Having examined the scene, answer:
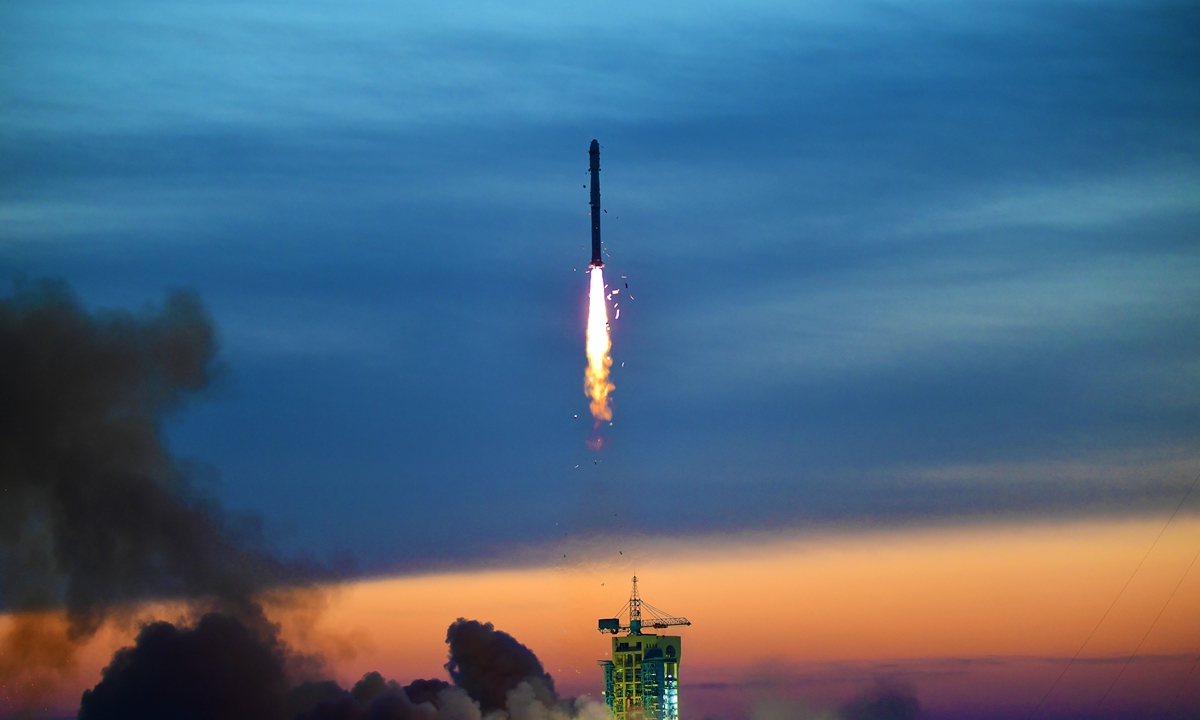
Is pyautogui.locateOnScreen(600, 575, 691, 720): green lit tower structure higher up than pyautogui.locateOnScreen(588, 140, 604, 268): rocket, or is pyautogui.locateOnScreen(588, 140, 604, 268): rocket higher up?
pyautogui.locateOnScreen(588, 140, 604, 268): rocket

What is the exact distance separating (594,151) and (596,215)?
165 inches

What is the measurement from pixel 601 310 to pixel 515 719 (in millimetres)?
28069

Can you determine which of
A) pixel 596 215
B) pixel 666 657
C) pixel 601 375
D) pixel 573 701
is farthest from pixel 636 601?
pixel 596 215

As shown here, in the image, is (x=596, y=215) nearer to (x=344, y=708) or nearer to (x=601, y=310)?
(x=601, y=310)

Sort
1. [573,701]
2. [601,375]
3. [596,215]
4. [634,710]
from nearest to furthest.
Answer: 1. [596,215]
2. [601,375]
3. [573,701]
4. [634,710]

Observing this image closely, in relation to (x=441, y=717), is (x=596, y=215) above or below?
above

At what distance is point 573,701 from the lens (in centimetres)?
10956

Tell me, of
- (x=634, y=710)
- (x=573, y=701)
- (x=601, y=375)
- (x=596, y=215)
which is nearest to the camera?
(x=596, y=215)

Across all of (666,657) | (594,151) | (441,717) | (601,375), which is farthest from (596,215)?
(666,657)

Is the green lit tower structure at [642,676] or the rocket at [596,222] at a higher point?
the rocket at [596,222]

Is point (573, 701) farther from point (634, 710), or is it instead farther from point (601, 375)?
point (601, 375)

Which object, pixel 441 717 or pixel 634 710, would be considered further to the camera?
pixel 634 710

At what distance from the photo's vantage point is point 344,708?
98.7 meters

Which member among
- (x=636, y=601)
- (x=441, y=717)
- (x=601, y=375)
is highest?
(x=601, y=375)
